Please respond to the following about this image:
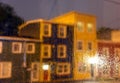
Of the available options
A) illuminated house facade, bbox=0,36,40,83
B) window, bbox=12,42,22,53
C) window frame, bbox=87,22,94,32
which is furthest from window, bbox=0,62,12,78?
window frame, bbox=87,22,94,32

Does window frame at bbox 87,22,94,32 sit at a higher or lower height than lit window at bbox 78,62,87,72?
higher

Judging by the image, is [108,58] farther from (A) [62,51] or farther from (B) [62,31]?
(B) [62,31]

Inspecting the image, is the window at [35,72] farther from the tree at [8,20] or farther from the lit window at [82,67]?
the tree at [8,20]

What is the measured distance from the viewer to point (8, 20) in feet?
208

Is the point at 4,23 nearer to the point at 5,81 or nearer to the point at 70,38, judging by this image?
the point at 70,38

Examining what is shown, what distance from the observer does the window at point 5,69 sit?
1452 inches

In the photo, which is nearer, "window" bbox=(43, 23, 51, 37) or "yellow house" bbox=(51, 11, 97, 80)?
"window" bbox=(43, 23, 51, 37)

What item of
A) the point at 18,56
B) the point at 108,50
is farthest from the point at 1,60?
the point at 108,50

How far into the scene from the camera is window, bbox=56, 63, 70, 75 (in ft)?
142

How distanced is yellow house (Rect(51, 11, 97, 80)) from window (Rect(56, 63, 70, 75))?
128cm

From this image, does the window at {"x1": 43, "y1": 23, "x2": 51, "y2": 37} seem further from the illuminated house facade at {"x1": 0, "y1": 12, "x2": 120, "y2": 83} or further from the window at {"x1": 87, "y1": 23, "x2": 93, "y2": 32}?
the window at {"x1": 87, "y1": 23, "x2": 93, "y2": 32}

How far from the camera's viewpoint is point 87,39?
155ft

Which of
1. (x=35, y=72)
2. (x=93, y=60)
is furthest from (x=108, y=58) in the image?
(x=35, y=72)

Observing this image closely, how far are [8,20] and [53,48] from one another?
23.6 meters
